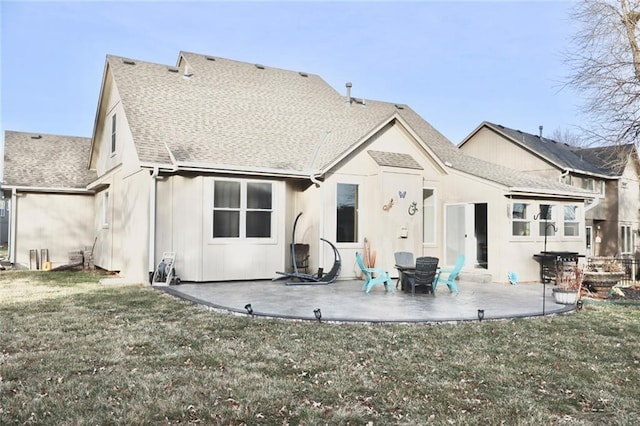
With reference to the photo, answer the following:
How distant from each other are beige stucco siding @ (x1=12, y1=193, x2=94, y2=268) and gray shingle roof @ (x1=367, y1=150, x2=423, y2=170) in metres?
11.1

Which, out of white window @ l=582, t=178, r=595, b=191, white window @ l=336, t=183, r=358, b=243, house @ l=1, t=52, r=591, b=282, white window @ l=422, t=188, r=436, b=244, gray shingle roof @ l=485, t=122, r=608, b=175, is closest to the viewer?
house @ l=1, t=52, r=591, b=282

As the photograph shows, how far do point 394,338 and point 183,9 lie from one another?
1215cm

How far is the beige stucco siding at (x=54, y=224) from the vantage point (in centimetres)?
1692

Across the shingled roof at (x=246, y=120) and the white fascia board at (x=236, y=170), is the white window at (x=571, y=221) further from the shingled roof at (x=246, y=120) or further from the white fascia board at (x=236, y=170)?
the white fascia board at (x=236, y=170)

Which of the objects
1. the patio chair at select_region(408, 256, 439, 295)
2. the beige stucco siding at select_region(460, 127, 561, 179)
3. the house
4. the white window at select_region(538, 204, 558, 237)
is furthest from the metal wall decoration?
the beige stucco siding at select_region(460, 127, 561, 179)

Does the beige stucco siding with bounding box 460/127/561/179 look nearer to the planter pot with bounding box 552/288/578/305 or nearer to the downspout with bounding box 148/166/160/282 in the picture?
the planter pot with bounding box 552/288/578/305

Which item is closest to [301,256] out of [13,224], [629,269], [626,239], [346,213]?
[346,213]

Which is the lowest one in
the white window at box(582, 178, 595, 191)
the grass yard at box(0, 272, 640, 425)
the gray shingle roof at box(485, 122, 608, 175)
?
the grass yard at box(0, 272, 640, 425)

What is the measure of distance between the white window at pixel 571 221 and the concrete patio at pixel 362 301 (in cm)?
359

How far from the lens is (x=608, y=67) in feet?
59.4

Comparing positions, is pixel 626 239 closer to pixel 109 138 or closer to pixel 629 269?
pixel 629 269

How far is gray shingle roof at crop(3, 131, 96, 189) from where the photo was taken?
17217 millimetres

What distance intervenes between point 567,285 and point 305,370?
7.91 metres

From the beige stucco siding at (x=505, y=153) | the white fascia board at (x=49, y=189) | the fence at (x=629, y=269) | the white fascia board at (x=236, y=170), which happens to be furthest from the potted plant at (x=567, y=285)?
the white fascia board at (x=49, y=189)
